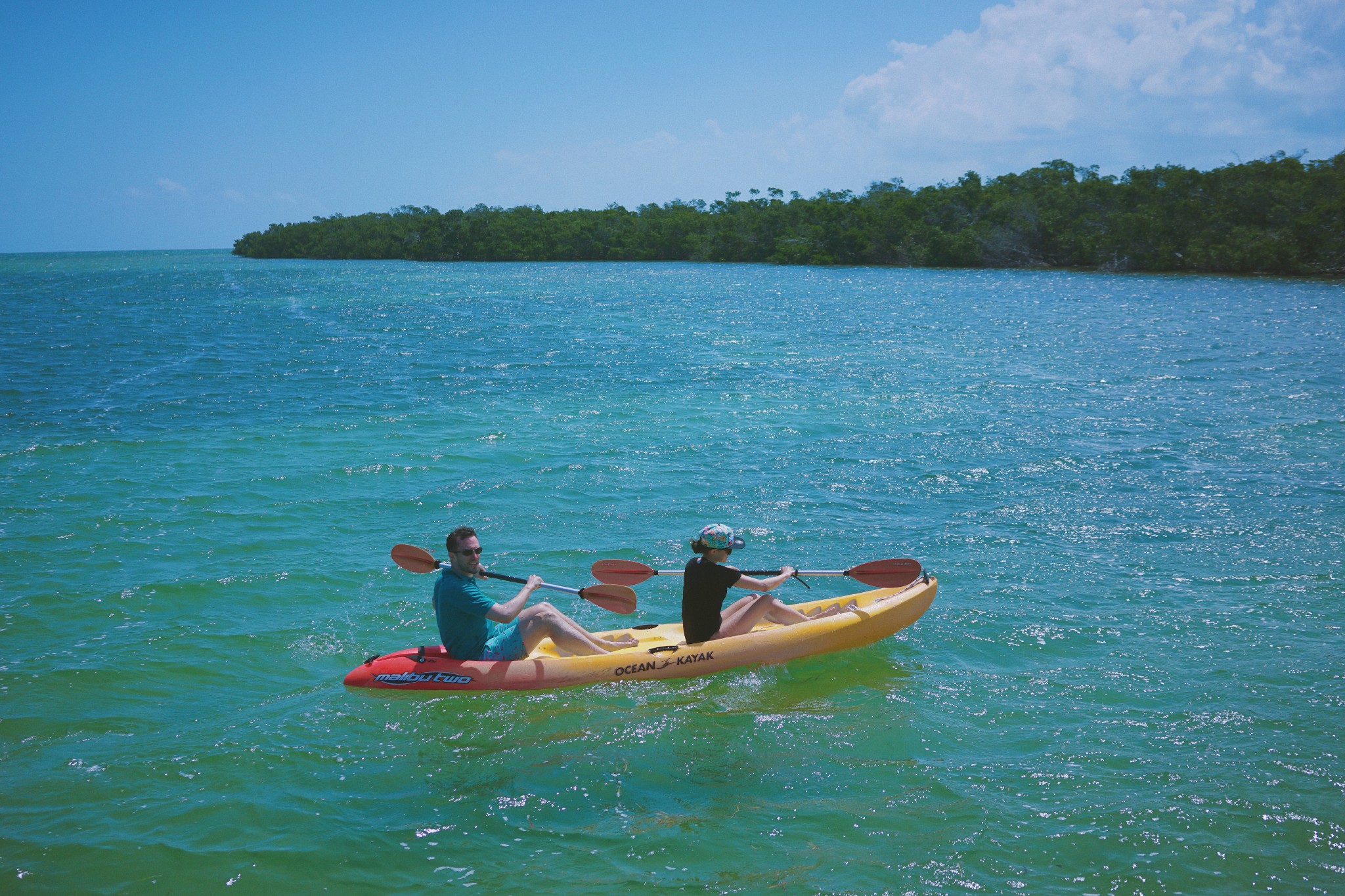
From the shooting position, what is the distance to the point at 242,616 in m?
7.78

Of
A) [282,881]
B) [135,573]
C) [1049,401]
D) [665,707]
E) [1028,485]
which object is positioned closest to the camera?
[282,881]

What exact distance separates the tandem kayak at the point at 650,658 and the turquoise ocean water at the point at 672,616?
0.14m

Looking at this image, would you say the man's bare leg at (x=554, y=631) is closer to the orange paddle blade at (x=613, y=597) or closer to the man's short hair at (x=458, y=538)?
the orange paddle blade at (x=613, y=597)

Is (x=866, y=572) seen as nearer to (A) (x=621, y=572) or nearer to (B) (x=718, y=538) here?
(B) (x=718, y=538)

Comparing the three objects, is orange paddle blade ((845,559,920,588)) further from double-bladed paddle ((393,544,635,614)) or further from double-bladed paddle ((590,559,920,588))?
double-bladed paddle ((393,544,635,614))

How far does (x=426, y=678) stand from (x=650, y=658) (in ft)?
5.00

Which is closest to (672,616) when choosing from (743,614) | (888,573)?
(743,614)

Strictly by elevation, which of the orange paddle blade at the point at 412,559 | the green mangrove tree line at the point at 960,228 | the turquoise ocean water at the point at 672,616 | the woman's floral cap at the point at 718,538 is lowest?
the turquoise ocean water at the point at 672,616

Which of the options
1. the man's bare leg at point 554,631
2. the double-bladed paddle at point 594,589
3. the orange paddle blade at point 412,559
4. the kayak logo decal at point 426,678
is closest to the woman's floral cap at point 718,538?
the double-bladed paddle at point 594,589

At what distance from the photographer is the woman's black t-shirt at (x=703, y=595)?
6.52 meters

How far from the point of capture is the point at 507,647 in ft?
21.2

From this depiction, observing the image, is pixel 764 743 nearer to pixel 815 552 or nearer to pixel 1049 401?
pixel 815 552

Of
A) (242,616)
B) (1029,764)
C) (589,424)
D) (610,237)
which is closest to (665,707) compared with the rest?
(1029,764)

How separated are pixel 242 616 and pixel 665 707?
386 cm
